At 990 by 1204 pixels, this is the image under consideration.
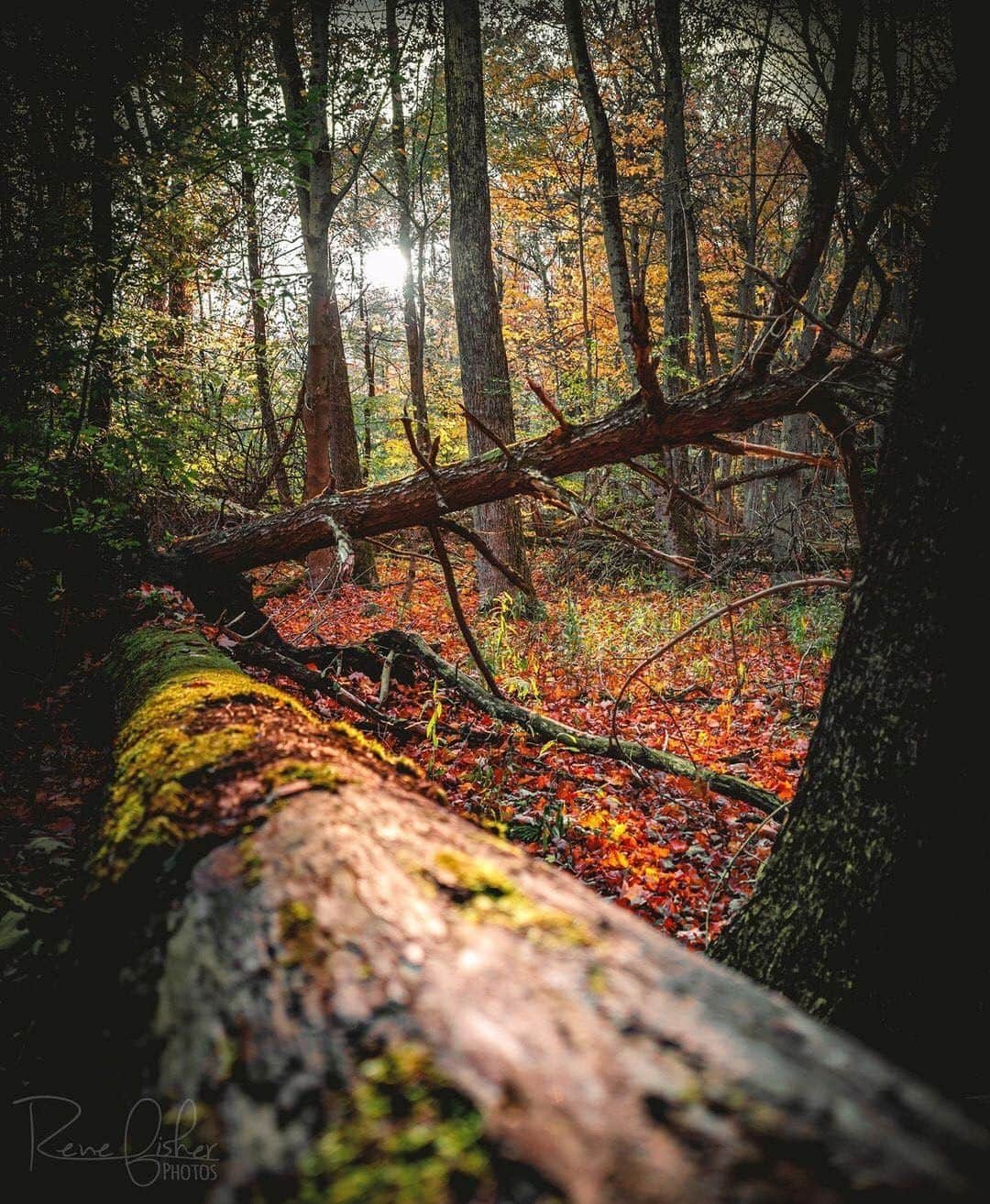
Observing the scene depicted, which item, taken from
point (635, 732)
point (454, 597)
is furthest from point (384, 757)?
point (635, 732)

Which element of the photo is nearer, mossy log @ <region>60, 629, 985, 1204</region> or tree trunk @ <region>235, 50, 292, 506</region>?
mossy log @ <region>60, 629, 985, 1204</region>

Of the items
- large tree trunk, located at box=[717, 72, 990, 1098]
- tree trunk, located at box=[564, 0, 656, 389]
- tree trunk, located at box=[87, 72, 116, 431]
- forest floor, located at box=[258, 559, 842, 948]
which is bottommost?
forest floor, located at box=[258, 559, 842, 948]

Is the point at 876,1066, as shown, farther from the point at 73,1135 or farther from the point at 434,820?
the point at 73,1135

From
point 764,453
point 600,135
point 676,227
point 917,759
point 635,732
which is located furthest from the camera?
point 676,227

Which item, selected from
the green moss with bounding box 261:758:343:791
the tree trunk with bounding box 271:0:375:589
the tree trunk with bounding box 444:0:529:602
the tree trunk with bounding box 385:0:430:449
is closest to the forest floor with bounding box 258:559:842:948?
the green moss with bounding box 261:758:343:791

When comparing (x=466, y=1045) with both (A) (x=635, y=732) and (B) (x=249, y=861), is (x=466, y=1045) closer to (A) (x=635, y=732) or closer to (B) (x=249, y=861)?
(B) (x=249, y=861)

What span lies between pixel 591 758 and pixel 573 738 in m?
0.37

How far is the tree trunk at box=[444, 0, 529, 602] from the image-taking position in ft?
25.2

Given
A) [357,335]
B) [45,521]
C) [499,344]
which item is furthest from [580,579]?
[357,335]

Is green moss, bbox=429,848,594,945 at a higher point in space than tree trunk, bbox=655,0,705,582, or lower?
lower

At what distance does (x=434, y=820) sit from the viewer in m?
1.22

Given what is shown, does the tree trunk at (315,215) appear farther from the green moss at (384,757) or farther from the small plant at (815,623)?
the small plant at (815,623)

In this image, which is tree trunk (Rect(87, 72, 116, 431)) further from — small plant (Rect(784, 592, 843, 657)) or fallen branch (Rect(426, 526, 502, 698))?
small plant (Rect(784, 592, 843, 657))

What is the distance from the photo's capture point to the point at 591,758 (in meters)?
4.43
